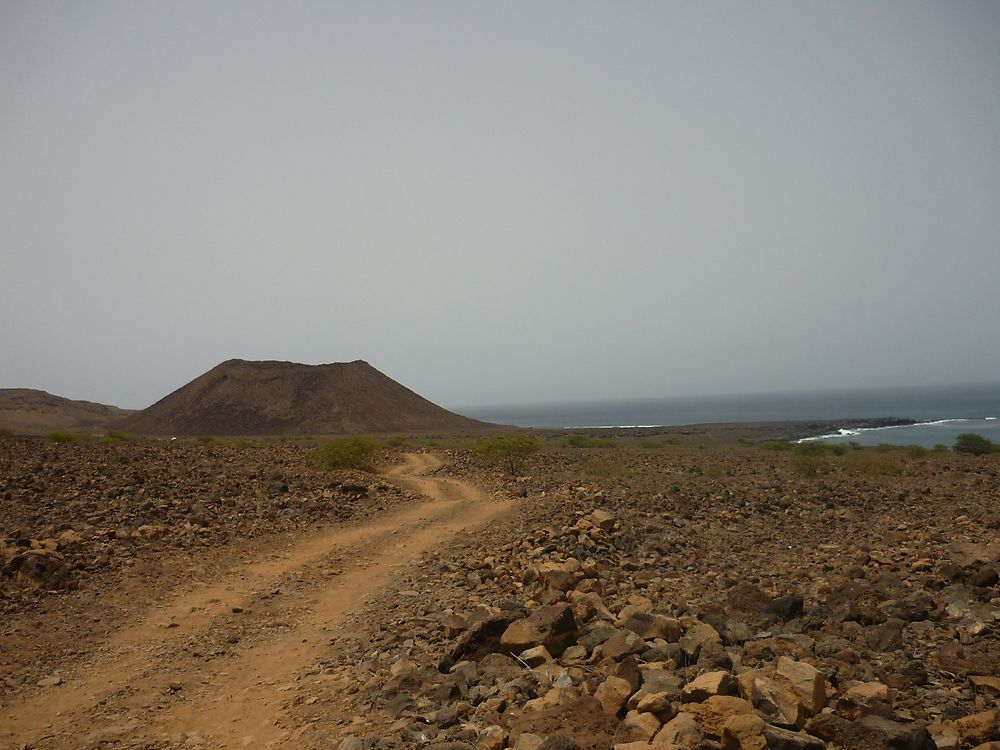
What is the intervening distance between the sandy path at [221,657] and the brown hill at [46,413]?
78508 millimetres

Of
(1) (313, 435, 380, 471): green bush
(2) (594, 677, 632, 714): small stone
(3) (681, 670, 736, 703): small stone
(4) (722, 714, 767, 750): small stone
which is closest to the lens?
(4) (722, 714, 767, 750): small stone

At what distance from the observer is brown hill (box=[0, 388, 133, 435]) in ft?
273

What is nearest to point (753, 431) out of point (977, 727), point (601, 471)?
point (601, 471)

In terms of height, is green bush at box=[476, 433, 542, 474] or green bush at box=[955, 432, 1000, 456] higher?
green bush at box=[476, 433, 542, 474]

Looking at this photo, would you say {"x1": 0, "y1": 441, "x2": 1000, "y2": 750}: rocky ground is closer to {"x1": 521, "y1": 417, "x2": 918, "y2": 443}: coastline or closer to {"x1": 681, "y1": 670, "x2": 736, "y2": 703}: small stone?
{"x1": 681, "y1": 670, "x2": 736, "y2": 703}: small stone

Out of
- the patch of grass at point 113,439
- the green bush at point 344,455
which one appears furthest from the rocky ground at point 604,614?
the patch of grass at point 113,439

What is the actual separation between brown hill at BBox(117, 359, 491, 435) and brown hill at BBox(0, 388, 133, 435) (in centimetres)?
998

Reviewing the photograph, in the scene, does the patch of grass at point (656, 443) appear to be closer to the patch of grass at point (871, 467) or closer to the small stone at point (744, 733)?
the patch of grass at point (871, 467)

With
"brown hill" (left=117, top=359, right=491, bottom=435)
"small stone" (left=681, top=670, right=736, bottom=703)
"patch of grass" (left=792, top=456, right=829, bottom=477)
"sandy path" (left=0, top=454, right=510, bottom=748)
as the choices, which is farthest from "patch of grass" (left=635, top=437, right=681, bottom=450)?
"small stone" (left=681, top=670, right=736, bottom=703)

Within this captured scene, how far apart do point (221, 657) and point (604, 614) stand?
5.24 meters

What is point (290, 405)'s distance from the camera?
8588 centimetres

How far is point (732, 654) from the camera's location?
243 inches

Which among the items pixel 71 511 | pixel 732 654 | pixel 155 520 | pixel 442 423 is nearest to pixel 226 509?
pixel 155 520

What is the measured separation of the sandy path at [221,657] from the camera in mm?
6258
